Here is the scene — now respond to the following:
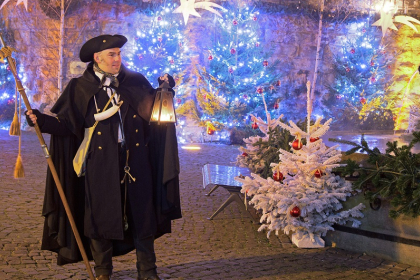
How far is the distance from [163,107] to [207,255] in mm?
1857

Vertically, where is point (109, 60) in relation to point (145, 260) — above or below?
above

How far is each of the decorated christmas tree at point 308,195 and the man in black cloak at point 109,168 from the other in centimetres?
178

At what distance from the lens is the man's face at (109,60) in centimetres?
473

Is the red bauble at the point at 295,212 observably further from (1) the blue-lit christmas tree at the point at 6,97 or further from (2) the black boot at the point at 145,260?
(1) the blue-lit christmas tree at the point at 6,97

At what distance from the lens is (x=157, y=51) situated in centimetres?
1925

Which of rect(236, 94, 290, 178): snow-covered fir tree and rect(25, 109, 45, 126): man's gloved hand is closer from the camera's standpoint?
rect(25, 109, 45, 126): man's gloved hand

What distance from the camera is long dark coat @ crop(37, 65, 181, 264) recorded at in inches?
186

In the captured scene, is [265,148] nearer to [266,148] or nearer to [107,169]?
[266,148]

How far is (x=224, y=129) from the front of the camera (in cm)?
1833

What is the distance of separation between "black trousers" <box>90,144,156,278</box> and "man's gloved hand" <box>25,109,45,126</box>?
63cm

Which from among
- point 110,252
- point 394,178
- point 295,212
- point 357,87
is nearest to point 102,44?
point 110,252

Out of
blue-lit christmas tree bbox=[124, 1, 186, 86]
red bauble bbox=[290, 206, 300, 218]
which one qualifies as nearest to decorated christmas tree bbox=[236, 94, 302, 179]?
red bauble bbox=[290, 206, 300, 218]

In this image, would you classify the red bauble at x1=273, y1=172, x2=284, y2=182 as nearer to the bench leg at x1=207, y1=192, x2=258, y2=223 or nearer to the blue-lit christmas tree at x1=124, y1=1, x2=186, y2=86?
the bench leg at x1=207, y1=192, x2=258, y2=223

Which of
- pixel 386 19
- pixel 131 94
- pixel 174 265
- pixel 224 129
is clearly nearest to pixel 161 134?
pixel 131 94
